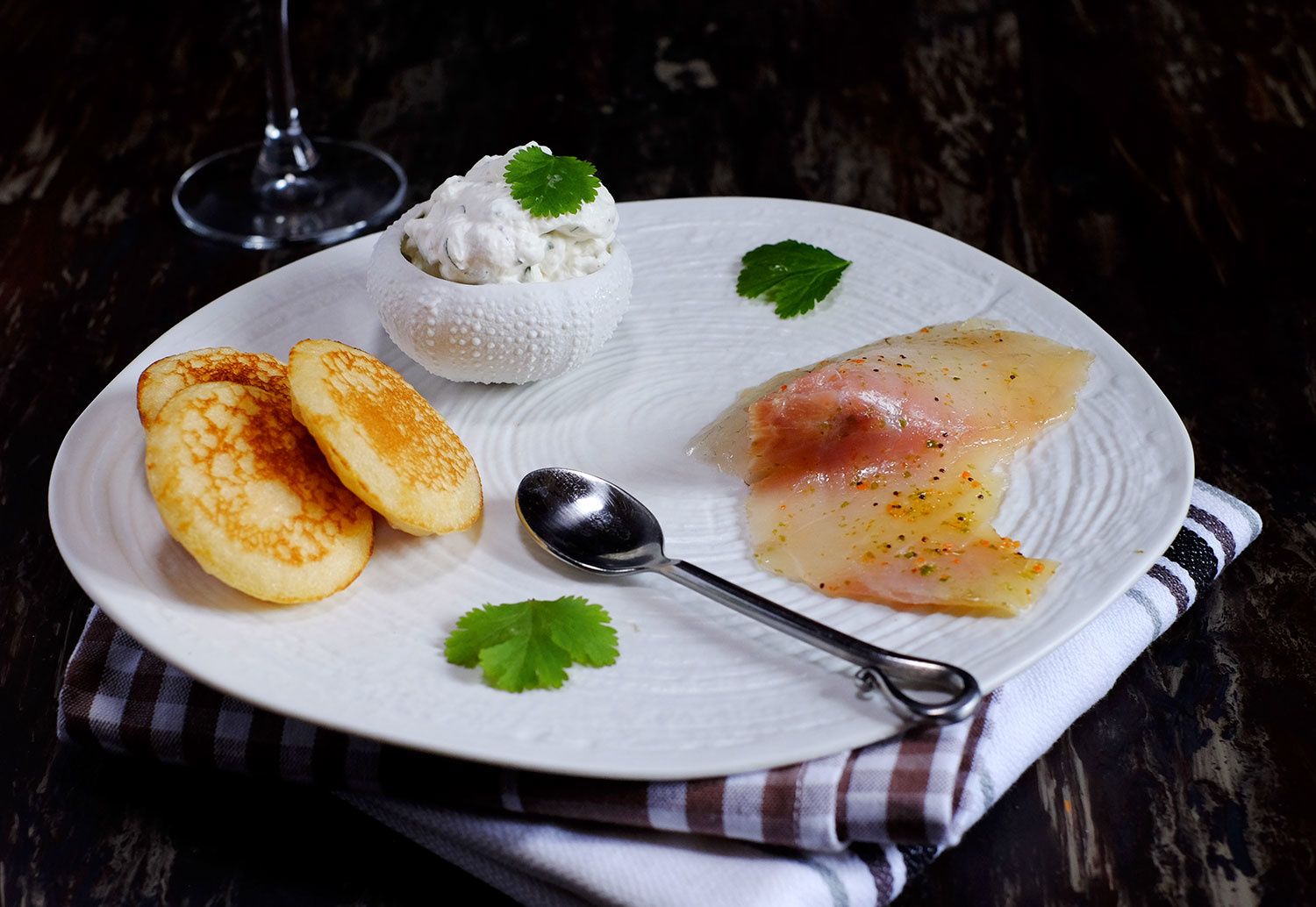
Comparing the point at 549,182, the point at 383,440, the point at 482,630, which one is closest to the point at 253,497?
the point at 383,440

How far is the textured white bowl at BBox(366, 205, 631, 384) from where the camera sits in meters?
2.36

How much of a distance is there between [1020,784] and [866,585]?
35 centimetres

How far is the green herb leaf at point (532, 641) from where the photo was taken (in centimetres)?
184

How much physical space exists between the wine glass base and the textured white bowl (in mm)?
1095

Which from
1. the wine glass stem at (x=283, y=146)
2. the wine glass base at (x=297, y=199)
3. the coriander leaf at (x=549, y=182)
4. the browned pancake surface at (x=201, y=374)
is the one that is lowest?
the wine glass base at (x=297, y=199)

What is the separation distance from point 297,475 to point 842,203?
7.01ft

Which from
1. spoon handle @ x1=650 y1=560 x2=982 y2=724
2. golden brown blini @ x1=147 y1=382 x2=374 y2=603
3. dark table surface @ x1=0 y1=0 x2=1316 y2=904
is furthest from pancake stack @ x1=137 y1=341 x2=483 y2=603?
spoon handle @ x1=650 y1=560 x2=982 y2=724

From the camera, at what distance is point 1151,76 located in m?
4.30

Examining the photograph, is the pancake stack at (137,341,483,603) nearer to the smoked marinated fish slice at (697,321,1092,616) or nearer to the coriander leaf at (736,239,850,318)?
the smoked marinated fish slice at (697,321,1092,616)

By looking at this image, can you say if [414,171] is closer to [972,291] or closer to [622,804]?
[972,291]

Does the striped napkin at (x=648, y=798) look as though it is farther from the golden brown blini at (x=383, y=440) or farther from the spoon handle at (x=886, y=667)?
the golden brown blini at (x=383, y=440)

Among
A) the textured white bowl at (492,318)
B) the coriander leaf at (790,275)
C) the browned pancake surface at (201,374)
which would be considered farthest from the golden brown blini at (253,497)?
the coriander leaf at (790,275)

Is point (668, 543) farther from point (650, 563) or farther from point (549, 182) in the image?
point (549, 182)

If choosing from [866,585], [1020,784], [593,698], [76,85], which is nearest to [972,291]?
[866,585]
